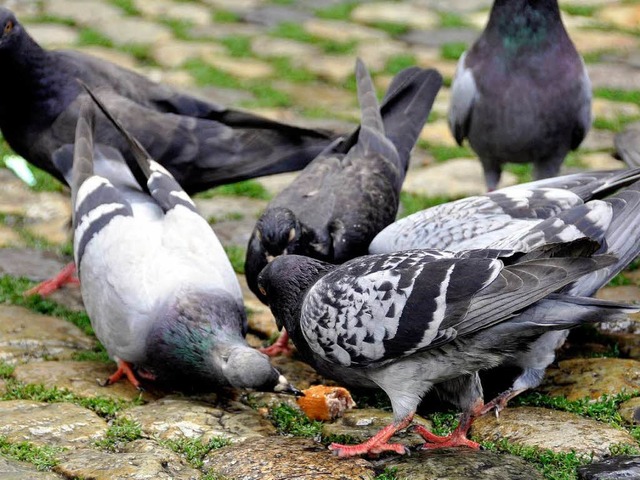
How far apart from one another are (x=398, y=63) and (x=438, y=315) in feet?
16.7

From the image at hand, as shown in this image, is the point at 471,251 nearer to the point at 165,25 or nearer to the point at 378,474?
the point at 378,474

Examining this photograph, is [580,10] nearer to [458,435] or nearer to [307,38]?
[307,38]

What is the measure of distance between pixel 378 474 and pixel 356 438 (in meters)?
0.34

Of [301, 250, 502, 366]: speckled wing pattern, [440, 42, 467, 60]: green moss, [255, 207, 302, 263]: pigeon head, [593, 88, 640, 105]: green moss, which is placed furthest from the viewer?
[440, 42, 467, 60]: green moss

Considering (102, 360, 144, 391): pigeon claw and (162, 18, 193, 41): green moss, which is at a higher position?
(162, 18, 193, 41): green moss

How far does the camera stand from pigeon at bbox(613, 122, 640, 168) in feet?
20.2

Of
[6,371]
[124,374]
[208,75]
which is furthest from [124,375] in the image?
[208,75]

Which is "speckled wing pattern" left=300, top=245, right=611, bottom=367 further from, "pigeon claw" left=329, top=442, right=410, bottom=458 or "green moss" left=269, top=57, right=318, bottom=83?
"green moss" left=269, top=57, right=318, bottom=83

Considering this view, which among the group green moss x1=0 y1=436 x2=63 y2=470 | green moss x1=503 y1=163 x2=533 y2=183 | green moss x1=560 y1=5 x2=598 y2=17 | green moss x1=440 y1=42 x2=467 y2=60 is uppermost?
green moss x1=560 y1=5 x2=598 y2=17

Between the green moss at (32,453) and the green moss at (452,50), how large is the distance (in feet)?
19.4

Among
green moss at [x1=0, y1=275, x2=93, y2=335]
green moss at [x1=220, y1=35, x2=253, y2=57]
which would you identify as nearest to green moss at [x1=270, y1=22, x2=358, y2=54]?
green moss at [x1=220, y1=35, x2=253, y2=57]

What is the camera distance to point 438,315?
12.9ft

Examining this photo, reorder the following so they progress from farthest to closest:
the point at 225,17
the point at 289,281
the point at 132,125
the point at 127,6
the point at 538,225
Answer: the point at 127,6 → the point at 225,17 → the point at 132,125 → the point at 538,225 → the point at 289,281

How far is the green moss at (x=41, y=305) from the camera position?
5.46m
